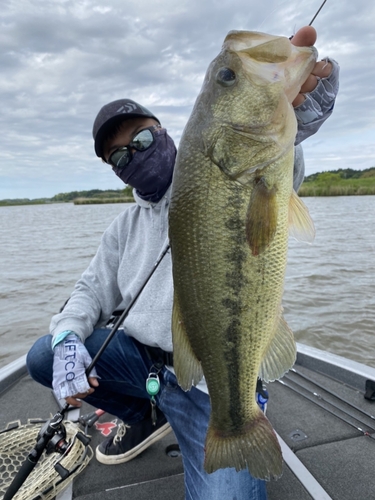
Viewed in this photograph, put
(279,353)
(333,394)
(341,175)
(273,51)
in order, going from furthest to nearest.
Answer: (341,175) < (333,394) < (279,353) < (273,51)

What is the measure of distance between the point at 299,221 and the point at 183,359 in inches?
32.0

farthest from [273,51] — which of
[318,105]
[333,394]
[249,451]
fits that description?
[333,394]

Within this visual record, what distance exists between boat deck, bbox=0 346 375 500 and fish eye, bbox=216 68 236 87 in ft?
7.74

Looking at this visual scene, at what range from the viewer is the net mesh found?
8.10ft

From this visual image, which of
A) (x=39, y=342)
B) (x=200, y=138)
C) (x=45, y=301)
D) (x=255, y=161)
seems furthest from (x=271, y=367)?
(x=45, y=301)

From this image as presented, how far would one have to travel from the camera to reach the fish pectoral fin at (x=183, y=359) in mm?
1822

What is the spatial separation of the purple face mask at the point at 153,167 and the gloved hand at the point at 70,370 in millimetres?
1153

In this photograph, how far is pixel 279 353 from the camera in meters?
1.81

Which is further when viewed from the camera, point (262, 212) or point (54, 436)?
point (54, 436)

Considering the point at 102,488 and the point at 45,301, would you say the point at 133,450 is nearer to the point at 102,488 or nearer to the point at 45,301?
the point at 102,488

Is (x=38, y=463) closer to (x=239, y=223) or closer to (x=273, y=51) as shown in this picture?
(x=239, y=223)

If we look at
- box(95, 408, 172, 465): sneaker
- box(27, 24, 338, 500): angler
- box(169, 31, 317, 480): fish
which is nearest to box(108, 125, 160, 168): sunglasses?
box(27, 24, 338, 500): angler

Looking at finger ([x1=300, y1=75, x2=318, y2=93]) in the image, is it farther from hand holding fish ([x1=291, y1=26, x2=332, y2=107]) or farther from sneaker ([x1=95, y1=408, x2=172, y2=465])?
sneaker ([x1=95, y1=408, x2=172, y2=465])

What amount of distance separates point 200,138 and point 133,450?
223 cm
